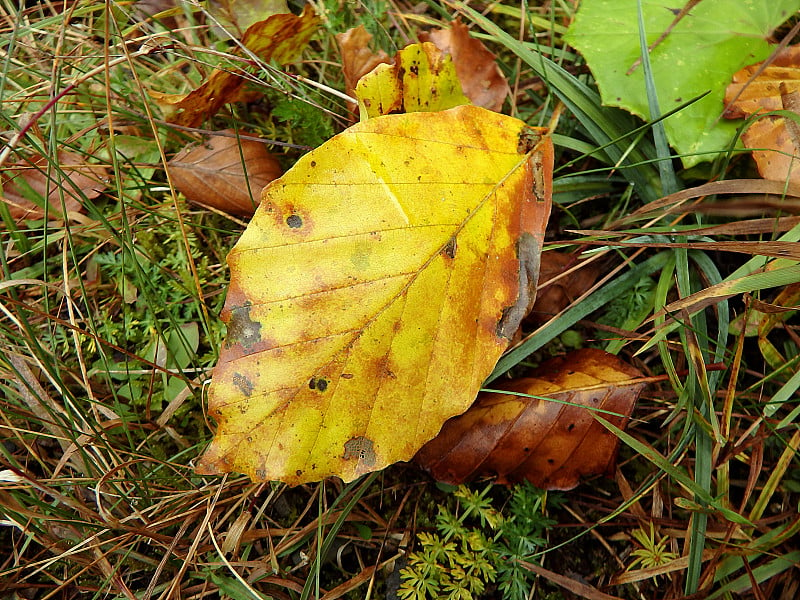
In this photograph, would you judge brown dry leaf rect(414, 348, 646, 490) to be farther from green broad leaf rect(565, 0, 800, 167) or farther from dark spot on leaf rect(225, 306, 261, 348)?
green broad leaf rect(565, 0, 800, 167)

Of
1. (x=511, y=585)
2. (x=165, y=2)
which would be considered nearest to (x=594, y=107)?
(x=511, y=585)

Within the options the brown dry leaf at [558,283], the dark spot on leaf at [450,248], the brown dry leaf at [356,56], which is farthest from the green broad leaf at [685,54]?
the dark spot on leaf at [450,248]

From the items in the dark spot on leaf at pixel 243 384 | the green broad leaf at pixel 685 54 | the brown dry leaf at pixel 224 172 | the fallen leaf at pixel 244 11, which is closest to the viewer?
the dark spot on leaf at pixel 243 384

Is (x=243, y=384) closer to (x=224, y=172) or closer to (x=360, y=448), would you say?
(x=360, y=448)

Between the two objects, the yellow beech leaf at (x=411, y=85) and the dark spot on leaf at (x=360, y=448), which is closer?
the dark spot on leaf at (x=360, y=448)

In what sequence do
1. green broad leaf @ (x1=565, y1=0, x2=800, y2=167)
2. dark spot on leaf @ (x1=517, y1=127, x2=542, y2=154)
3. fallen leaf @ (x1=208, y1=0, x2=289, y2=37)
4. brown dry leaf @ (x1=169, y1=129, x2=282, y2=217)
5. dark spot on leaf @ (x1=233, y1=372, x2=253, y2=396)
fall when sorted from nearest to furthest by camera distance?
dark spot on leaf @ (x1=233, y1=372, x2=253, y2=396)
dark spot on leaf @ (x1=517, y1=127, x2=542, y2=154)
green broad leaf @ (x1=565, y1=0, x2=800, y2=167)
brown dry leaf @ (x1=169, y1=129, x2=282, y2=217)
fallen leaf @ (x1=208, y1=0, x2=289, y2=37)

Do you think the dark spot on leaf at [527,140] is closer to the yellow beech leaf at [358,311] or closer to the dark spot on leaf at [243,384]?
the yellow beech leaf at [358,311]

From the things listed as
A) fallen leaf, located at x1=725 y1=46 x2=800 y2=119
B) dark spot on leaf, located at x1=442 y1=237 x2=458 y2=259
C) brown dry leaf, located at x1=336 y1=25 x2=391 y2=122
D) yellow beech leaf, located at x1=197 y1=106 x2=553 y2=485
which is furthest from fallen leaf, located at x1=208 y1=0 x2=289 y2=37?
fallen leaf, located at x1=725 y1=46 x2=800 y2=119

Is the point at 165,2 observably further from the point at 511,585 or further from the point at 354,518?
the point at 511,585
